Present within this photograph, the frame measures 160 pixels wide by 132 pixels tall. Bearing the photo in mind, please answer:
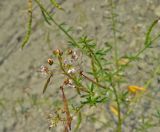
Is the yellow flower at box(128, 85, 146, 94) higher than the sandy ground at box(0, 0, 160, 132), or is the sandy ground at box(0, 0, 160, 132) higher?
the sandy ground at box(0, 0, 160, 132)

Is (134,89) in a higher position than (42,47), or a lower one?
lower

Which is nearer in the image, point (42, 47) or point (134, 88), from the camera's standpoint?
point (134, 88)

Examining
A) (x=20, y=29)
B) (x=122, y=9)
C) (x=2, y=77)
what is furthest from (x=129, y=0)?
A: (x=2, y=77)

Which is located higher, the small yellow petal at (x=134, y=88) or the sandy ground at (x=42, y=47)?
the sandy ground at (x=42, y=47)

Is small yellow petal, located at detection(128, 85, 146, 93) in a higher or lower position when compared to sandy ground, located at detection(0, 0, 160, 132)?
lower

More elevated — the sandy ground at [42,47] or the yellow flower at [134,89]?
the sandy ground at [42,47]

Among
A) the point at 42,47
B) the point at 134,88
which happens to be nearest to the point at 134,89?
the point at 134,88

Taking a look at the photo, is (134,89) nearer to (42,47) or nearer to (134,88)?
(134,88)

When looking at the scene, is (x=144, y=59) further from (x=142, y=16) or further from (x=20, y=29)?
(x=20, y=29)
